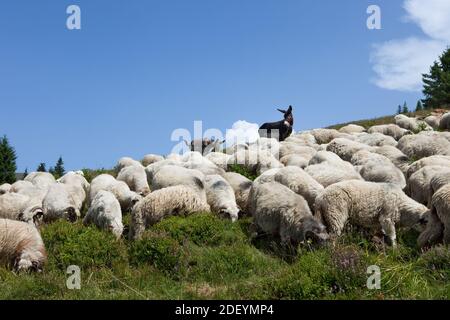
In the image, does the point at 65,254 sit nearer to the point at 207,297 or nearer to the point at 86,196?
the point at 207,297

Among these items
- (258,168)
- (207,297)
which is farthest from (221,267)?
(258,168)

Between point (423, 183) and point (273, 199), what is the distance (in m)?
4.76

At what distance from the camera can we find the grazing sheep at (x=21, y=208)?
49.8 feet

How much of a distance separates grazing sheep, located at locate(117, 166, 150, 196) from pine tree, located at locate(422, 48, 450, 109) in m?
44.2

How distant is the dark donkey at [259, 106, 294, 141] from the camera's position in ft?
109

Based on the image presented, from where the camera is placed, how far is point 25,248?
37.2ft

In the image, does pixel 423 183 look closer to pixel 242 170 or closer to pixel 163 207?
pixel 163 207

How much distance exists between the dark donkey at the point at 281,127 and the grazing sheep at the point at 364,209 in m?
20.5

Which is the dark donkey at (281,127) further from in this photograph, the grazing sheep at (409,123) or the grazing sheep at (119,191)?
the grazing sheep at (119,191)

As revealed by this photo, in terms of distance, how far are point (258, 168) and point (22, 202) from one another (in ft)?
28.8

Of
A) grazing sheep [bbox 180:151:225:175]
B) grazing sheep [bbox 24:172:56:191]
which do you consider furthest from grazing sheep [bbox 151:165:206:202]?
grazing sheep [bbox 24:172:56:191]

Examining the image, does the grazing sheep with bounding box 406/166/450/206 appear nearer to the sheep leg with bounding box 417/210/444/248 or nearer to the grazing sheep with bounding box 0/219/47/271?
the sheep leg with bounding box 417/210/444/248

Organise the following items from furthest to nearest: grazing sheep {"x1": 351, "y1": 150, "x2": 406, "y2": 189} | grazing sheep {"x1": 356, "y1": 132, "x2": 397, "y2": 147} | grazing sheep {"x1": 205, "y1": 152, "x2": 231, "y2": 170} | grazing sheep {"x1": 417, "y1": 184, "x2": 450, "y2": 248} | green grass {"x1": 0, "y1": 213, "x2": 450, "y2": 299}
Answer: grazing sheep {"x1": 356, "y1": 132, "x2": 397, "y2": 147}, grazing sheep {"x1": 205, "y1": 152, "x2": 231, "y2": 170}, grazing sheep {"x1": 351, "y1": 150, "x2": 406, "y2": 189}, grazing sheep {"x1": 417, "y1": 184, "x2": 450, "y2": 248}, green grass {"x1": 0, "y1": 213, "x2": 450, "y2": 299}

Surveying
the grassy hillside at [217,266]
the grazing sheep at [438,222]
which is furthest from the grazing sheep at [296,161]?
the grazing sheep at [438,222]
